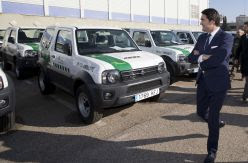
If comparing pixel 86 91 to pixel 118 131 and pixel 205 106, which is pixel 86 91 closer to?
pixel 118 131

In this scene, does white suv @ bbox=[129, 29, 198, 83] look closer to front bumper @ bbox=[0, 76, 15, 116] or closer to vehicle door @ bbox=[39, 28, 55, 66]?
vehicle door @ bbox=[39, 28, 55, 66]

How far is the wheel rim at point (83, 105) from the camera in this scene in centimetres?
566

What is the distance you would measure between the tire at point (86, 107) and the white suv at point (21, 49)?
4821 mm

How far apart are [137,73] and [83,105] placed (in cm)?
124

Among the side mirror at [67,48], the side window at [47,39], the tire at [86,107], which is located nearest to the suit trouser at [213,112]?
the tire at [86,107]

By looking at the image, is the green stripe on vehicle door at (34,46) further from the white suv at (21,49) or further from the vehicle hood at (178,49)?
the vehicle hood at (178,49)

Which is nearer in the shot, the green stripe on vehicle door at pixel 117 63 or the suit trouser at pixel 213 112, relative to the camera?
the suit trouser at pixel 213 112

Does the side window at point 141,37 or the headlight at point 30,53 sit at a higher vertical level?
the side window at point 141,37

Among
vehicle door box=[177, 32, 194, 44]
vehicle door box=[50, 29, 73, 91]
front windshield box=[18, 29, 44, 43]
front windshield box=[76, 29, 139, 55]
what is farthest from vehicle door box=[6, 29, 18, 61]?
vehicle door box=[177, 32, 194, 44]

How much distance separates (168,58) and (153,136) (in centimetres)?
426

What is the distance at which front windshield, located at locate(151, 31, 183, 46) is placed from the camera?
9491mm

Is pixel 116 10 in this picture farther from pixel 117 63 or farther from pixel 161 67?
pixel 117 63

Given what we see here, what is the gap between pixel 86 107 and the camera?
5715 millimetres

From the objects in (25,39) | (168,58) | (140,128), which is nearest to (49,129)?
(140,128)
